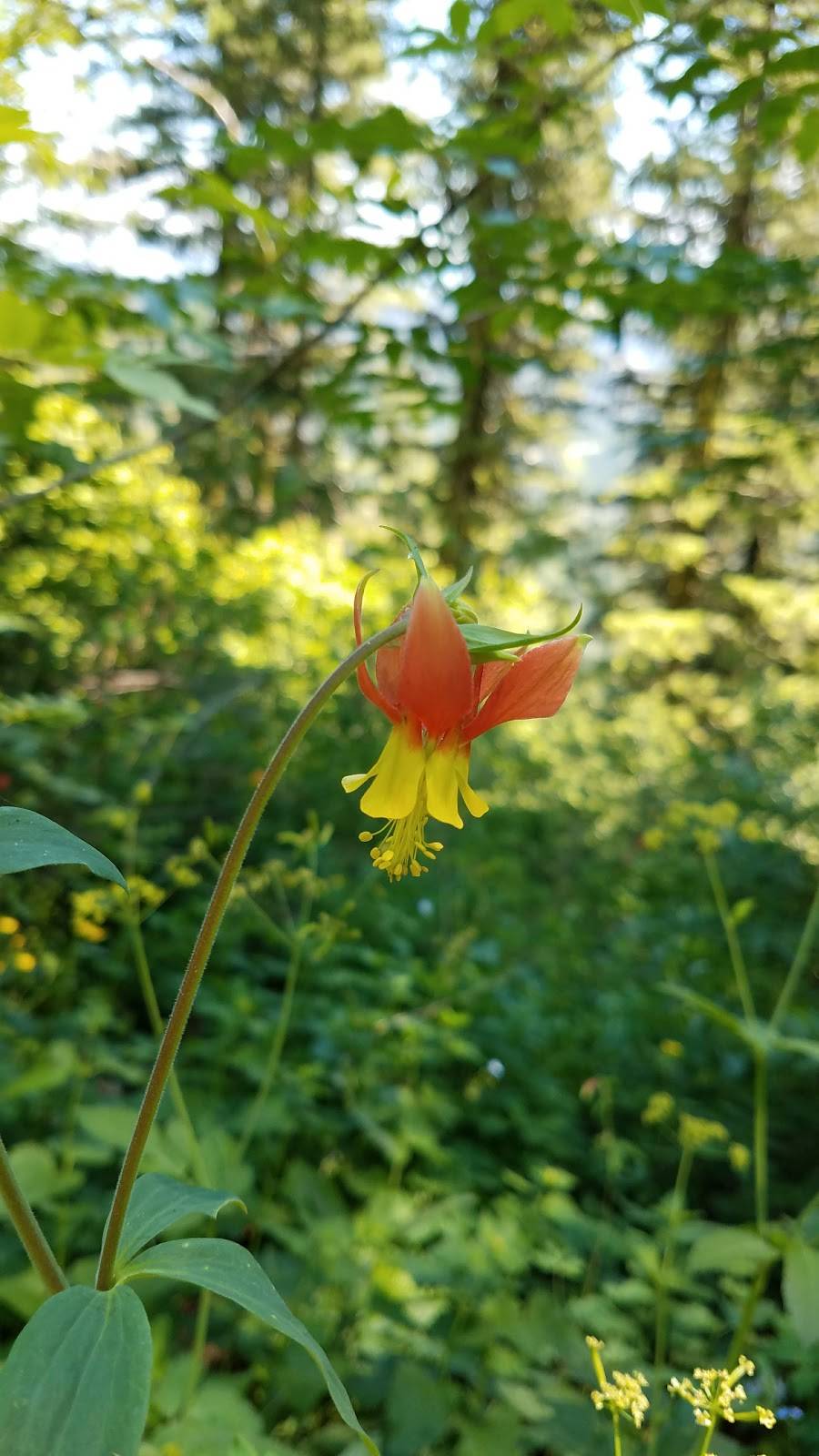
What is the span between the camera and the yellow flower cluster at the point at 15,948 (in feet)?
8.18

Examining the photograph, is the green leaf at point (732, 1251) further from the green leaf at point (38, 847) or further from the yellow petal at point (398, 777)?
the green leaf at point (38, 847)

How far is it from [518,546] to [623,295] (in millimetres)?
7527

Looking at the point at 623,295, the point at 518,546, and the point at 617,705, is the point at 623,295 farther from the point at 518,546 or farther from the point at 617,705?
the point at 518,546

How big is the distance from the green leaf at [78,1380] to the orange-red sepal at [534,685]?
61 centimetres

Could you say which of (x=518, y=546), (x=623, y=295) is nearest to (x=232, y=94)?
(x=518, y=546)

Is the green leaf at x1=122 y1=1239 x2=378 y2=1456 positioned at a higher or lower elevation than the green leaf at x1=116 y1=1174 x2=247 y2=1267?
higher

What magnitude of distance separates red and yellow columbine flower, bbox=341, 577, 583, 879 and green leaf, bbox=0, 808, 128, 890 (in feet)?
0.96

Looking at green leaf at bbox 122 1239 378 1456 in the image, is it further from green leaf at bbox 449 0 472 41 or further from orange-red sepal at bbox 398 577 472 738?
green leaf at bbox 449 0 472 41

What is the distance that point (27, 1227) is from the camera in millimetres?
897

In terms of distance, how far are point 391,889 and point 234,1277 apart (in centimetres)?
264

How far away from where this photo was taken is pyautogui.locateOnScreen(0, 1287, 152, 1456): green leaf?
2.29 ft

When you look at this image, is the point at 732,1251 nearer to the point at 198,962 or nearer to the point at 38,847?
the point at 198,962

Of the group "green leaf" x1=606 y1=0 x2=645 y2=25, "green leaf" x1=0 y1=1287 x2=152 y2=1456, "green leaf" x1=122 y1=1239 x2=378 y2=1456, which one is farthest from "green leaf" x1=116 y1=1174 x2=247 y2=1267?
"green leaf" x1=606 y1=0 x2=645 y2=25

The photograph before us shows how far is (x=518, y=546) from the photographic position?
31.8 ft
